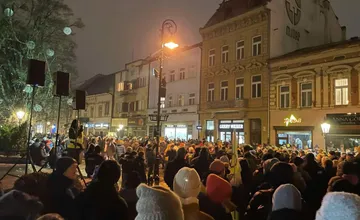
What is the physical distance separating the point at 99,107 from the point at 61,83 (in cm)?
4098

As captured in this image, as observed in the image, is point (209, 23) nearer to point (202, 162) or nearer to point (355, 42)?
point (355, 42)

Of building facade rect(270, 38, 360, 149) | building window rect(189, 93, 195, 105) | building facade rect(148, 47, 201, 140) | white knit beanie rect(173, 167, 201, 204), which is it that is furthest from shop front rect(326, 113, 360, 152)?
white knit beanie rect(173, 167, 201, 204)

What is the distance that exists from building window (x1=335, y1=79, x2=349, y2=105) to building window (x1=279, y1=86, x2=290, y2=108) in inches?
143

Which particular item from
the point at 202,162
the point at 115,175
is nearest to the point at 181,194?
the point at 115,175

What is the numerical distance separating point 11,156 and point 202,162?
15.0 metres

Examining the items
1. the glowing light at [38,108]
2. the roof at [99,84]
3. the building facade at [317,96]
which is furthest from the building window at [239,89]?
the roof at [99,84]

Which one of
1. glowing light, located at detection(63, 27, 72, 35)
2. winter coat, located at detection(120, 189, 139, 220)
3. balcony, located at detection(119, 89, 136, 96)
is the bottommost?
winter coat, located at detection(120, 189, 139, 220)

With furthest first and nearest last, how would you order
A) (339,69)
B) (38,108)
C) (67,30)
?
(67,30)
(38,108)
(339,69)

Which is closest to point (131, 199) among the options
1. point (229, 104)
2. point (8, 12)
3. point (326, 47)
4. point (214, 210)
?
point (214, 210)

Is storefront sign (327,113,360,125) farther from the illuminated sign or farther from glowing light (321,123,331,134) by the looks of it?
the illuminated sign

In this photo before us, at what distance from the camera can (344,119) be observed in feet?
65.7

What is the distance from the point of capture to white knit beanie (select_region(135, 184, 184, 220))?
90.0 inches

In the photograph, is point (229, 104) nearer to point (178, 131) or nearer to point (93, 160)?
point (178, 131)

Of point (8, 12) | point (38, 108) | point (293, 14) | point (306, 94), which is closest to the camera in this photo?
point (8, 12)
